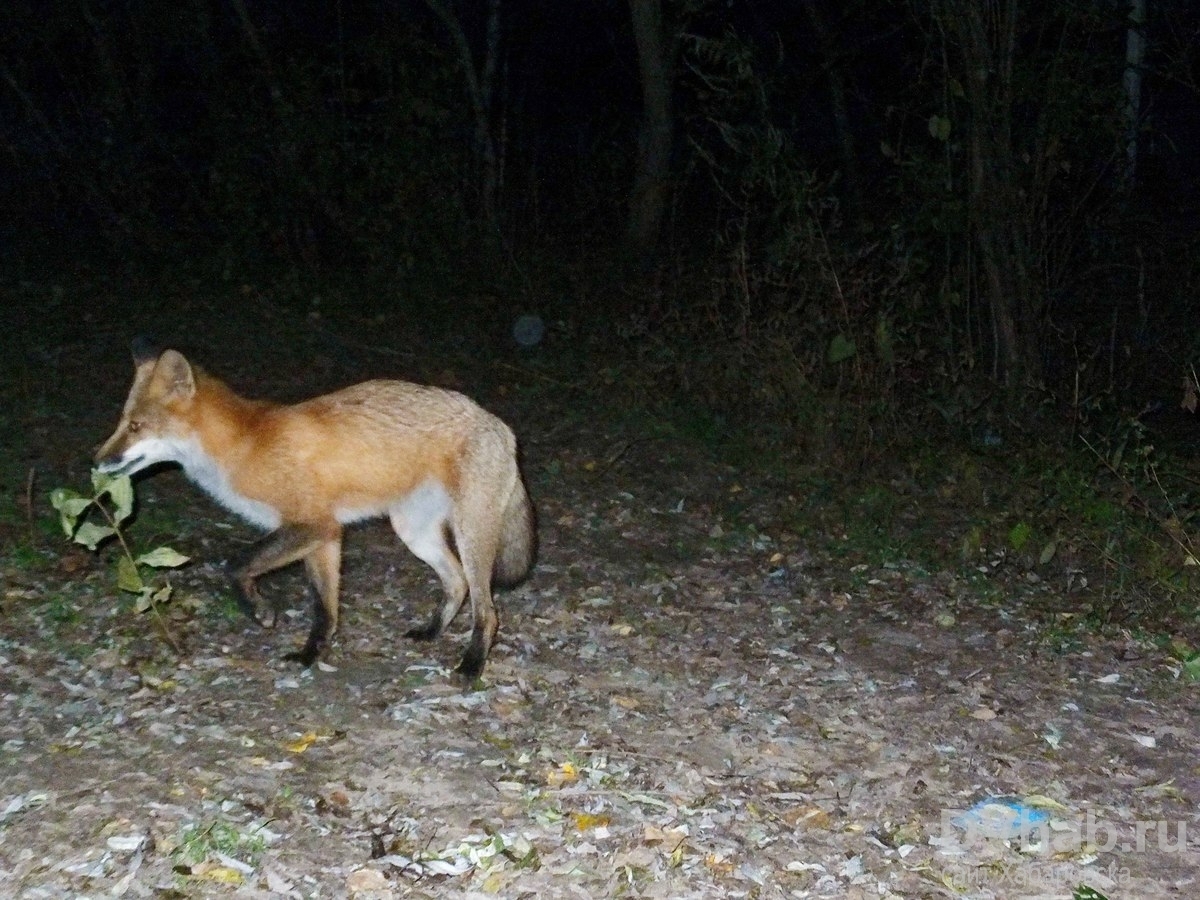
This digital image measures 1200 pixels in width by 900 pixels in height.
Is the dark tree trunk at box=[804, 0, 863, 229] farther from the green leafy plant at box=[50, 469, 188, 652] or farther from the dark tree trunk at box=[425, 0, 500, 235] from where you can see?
the green leafy plant at box=[50, 469, 188, 652]

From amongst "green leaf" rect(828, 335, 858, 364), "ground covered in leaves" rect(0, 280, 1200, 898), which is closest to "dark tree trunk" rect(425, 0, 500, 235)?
"green leaf" rect(828, 335, 858, 364)

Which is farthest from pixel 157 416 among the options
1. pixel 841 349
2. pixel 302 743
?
pixel 841 349

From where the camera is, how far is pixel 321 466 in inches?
225

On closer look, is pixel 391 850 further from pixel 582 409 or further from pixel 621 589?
pixel 582 409

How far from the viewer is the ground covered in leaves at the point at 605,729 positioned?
406cm

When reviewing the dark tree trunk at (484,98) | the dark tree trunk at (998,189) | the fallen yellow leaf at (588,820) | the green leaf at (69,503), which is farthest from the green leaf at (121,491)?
the dark tree trunk at (484,98)

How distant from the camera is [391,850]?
13.3ft

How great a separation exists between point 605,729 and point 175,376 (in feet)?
8.39

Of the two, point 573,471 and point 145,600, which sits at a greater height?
point 145,600

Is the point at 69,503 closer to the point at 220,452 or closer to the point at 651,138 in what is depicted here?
the point at 220,452

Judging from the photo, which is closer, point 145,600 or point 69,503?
point 69,503

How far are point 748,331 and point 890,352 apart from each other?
3.66ft

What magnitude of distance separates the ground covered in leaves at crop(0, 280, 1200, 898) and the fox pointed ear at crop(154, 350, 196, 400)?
969 millimetres

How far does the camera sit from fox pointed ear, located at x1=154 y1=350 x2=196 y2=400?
5.77m
